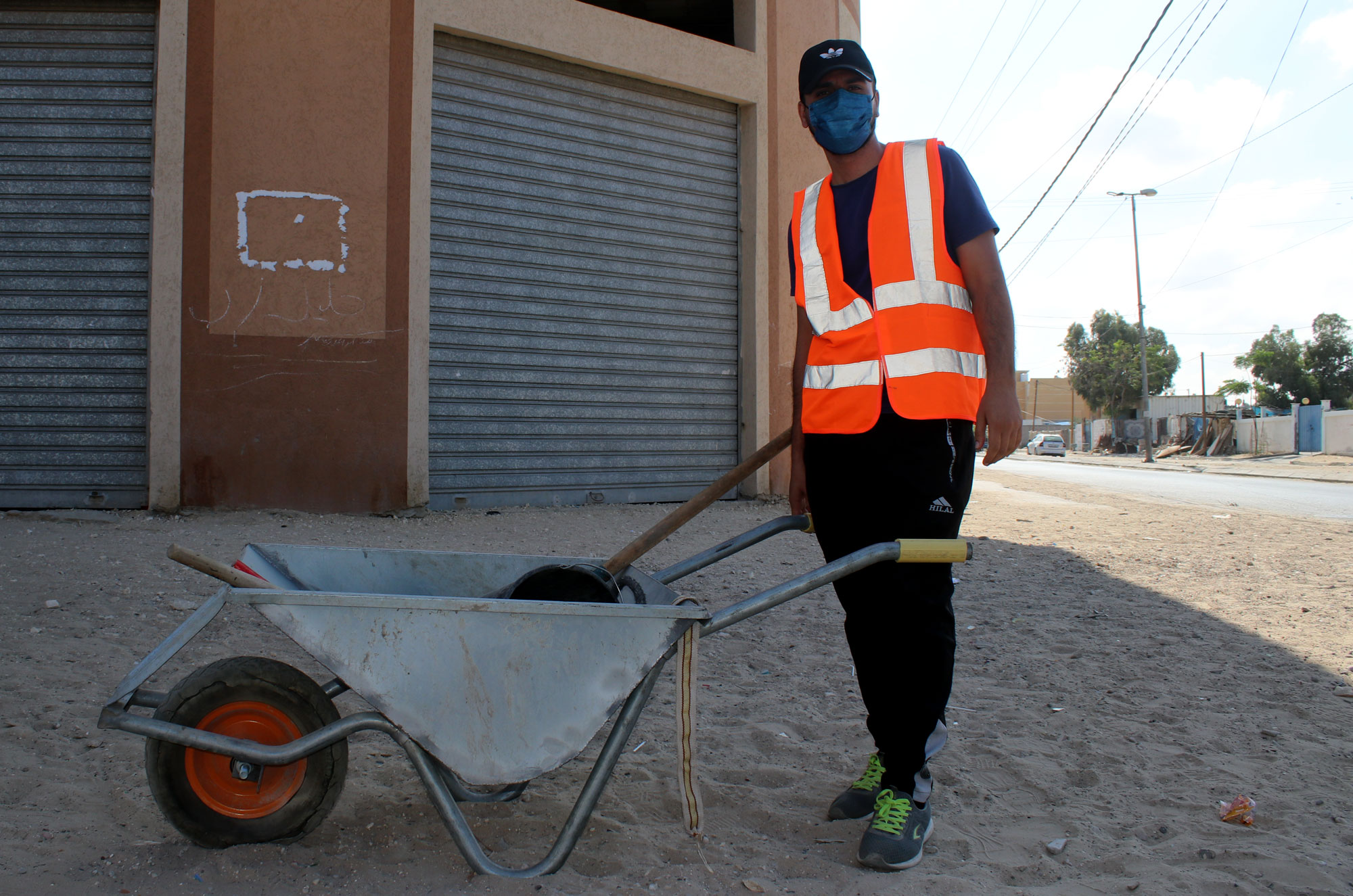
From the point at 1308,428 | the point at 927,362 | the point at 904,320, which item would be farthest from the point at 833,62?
the point at 1308,428

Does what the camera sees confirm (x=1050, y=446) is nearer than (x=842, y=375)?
No

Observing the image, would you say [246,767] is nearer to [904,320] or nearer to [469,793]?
[469,793]

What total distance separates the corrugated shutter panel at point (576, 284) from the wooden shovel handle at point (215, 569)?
15.5 ft

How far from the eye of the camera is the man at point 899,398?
6.54 ft

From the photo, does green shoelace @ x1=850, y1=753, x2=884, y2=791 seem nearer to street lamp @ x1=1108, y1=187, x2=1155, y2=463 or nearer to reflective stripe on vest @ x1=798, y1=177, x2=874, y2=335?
reflective stripe on vest @ x1=798, y1=177, x2=874, y2=335

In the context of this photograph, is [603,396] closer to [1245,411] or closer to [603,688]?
[603,688]

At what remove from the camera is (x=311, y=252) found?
607cm

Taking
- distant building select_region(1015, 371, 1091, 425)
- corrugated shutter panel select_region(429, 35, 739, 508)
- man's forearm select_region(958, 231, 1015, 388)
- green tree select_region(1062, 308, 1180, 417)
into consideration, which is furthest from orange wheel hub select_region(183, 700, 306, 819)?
distant building select_region(1015, 371, 1091, 425)

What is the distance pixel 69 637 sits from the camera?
10.9 feet

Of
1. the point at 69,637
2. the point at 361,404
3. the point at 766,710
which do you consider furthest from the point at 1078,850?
the point at 361,404

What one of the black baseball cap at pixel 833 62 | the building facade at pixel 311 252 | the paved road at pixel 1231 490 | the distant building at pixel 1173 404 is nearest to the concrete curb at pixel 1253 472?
the paved road at pixel 1231 490

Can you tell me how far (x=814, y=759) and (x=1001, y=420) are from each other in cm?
118

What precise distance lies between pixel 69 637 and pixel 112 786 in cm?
152

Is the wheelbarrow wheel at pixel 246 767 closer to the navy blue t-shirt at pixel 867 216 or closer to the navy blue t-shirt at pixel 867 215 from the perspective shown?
the navy blue t-shirt at pixel 867 216
